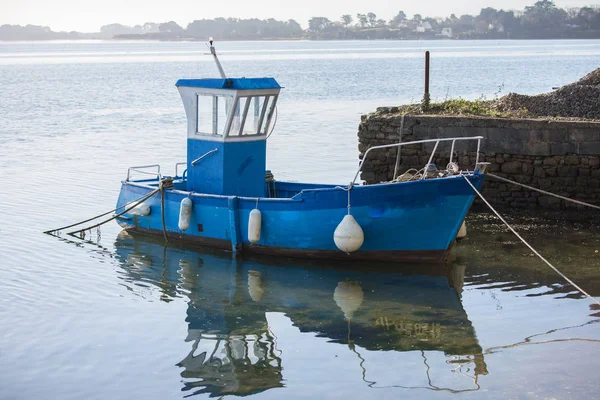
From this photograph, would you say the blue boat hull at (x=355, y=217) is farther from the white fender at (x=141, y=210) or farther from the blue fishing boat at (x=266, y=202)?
the white fender at (x=141, y=210)

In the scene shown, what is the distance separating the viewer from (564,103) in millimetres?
16422

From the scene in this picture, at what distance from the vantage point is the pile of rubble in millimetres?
16109

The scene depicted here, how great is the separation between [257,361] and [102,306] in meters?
2.56

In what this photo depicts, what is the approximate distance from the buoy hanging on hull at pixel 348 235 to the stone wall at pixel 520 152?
13.8 feet

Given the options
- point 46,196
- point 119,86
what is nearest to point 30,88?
point 119,86

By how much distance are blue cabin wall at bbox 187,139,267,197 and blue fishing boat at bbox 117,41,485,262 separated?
0.01 meters

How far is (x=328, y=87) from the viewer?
49.8 m

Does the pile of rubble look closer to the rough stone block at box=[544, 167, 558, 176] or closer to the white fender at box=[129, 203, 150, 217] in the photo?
the rough stone block at box=[544, 167, 558, 176]

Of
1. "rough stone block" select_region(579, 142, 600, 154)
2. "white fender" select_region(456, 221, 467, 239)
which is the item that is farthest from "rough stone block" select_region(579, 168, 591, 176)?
"white fender" select_region(456, 221, 467, 239)

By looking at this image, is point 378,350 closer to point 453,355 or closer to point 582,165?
point 453,355

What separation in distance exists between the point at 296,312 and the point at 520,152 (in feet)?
19.1

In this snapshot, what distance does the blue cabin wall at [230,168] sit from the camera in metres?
12.5

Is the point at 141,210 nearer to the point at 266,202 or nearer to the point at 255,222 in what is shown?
the point at 255,222

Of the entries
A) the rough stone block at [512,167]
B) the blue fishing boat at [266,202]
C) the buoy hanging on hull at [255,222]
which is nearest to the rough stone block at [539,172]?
the rough stone block at [512,167]
